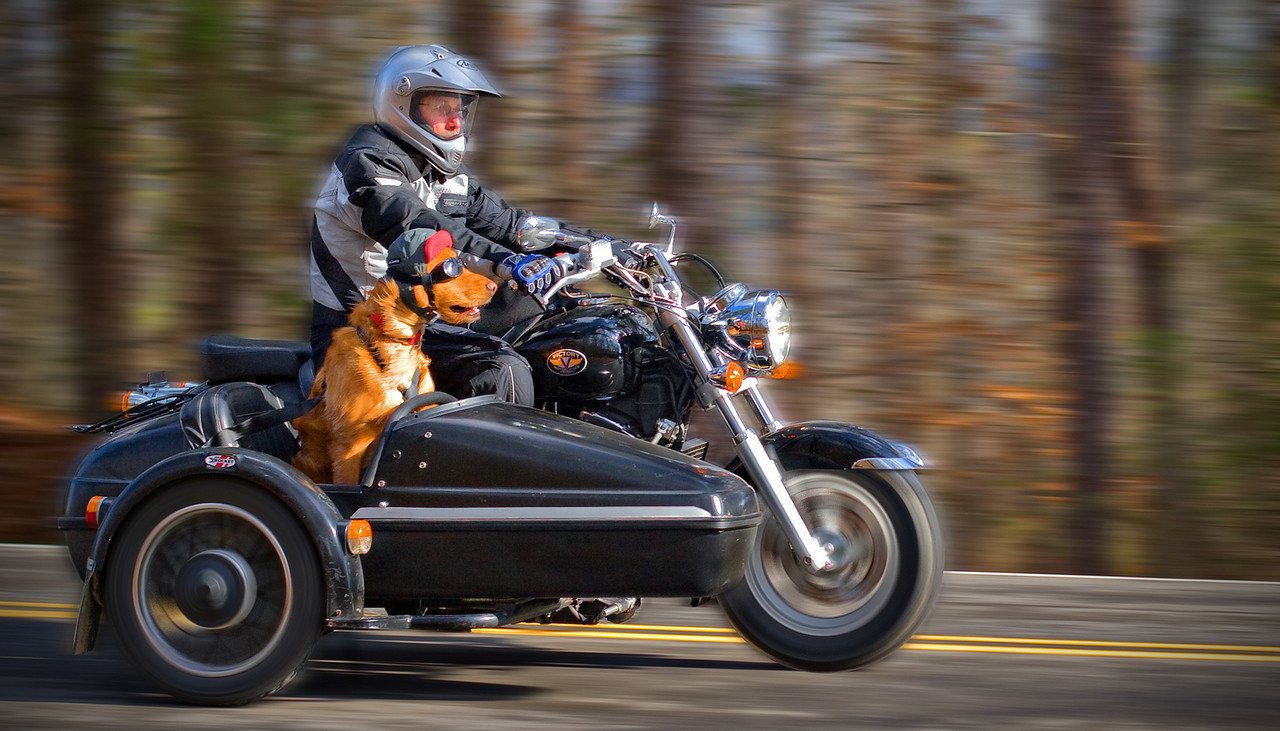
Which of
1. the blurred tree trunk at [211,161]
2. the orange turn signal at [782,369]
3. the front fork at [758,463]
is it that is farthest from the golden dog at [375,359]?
the blurred tree trunk at [211,161]

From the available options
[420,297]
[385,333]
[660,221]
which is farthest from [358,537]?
[660,221]

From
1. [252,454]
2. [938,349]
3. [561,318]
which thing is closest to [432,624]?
[252,454]

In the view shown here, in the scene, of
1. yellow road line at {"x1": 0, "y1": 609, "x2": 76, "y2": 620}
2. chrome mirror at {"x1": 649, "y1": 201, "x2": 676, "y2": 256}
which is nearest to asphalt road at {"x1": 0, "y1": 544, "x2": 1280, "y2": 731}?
yellow road line at {"x1": 0, "y1": 609, "x2": 76, "y2": 620}

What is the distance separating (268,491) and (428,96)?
143 centimetres

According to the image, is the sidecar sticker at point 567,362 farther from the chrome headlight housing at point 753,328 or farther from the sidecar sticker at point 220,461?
the sidecar sticker at point 220,461

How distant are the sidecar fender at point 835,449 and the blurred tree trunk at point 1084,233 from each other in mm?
3921

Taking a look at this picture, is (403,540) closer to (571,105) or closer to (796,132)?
(571,105)

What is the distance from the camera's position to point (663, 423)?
480cm

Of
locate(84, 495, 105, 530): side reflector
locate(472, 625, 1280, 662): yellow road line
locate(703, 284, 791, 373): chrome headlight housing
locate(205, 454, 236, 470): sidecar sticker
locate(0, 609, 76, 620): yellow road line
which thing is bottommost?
locate(0, 609, 76, 620): yellow road line

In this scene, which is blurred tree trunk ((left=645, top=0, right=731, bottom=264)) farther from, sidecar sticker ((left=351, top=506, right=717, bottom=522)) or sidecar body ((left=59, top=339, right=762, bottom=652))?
sidecar sticker ((left=351, top=506, right=717, bottom=522))

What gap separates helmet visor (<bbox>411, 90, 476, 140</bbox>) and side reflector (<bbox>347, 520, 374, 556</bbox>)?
1.38 meters

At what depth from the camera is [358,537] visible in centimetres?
436

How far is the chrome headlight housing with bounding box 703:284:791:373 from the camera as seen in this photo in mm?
4754

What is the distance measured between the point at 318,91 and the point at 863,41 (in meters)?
3.35
